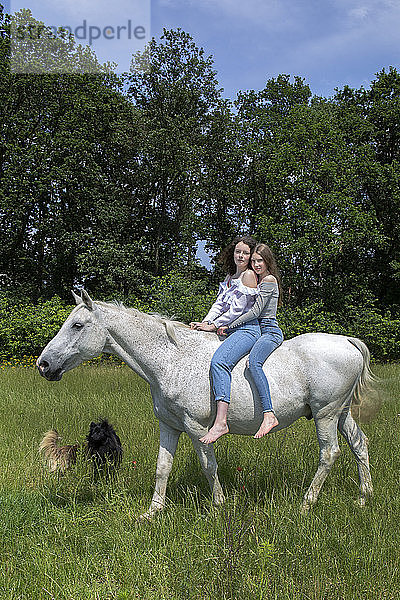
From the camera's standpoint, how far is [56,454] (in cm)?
530

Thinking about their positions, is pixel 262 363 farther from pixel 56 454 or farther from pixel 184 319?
pixel 184 319

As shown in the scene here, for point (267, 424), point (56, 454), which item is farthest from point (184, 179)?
point (267, 424)

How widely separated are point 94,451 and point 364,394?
2.87 meters

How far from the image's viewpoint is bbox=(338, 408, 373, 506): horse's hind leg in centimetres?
447

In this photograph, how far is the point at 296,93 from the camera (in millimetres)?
21484

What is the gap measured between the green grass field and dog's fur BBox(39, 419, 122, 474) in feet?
0.47

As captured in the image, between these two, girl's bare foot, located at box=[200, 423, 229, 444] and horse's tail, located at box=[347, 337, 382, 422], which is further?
horse's tail, located at box=[347, 337, 382, 422]

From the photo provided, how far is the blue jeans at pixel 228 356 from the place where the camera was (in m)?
3.82

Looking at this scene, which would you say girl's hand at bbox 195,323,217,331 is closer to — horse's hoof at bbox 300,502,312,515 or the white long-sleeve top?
the white long-sleeve top

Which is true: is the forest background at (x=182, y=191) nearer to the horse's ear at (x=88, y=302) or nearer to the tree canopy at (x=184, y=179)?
the tree canopy at (x=184, y=179)

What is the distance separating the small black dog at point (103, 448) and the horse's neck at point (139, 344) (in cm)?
143

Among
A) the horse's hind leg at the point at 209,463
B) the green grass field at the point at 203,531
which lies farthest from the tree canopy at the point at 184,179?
the horse's hind leg at the point at 209,463

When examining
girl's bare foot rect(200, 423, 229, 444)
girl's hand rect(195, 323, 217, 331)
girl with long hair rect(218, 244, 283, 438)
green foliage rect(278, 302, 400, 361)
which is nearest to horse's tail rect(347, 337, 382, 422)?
girl with long hair rect(218, 244, 283, 438)

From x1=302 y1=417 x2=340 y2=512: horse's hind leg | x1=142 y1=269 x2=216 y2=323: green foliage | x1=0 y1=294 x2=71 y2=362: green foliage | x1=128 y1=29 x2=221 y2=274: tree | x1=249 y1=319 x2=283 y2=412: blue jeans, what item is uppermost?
x1=128 y1=29 x2=221 y2=274: tree
